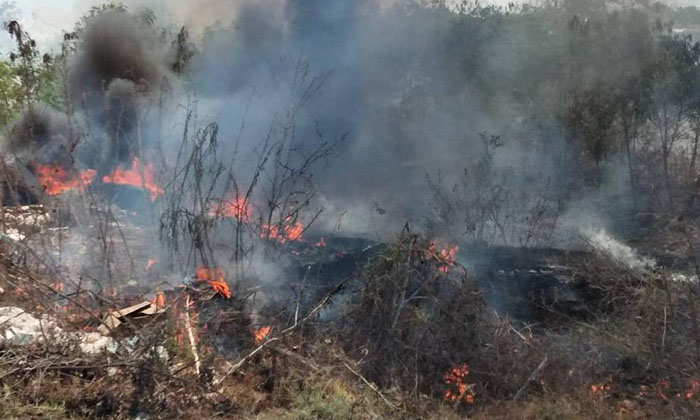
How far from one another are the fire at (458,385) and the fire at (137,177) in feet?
18.9

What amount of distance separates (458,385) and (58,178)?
7729 millimetres

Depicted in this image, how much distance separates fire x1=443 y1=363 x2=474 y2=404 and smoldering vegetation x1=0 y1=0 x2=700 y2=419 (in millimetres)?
23

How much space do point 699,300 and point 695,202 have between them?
517 cm

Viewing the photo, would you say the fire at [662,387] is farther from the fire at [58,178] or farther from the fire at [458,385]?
the fire at [58,178]

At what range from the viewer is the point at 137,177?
1006 centimetres

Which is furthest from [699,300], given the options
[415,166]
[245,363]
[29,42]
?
[29,42]

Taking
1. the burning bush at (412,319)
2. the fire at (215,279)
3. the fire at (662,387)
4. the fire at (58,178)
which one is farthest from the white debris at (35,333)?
the fire at (58,178)

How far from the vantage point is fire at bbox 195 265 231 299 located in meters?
6.17

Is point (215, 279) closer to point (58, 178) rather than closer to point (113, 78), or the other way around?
point (58, 178)

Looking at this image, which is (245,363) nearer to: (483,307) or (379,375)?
(379,375)

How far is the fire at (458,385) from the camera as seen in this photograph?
4.93 m

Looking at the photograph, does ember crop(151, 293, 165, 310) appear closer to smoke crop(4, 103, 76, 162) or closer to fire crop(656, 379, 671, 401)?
fire crop(656, 379, 671, 401)

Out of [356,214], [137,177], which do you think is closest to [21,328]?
[137,177]

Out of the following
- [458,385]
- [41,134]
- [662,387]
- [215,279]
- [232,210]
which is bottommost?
[458,385]
